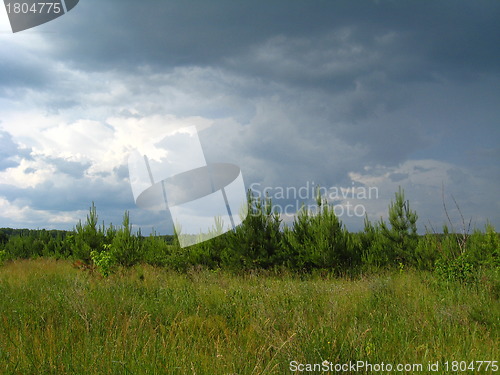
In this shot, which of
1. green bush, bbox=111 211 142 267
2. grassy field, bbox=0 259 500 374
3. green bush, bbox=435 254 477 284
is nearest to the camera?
grassy field, bbox=0 259 500 374

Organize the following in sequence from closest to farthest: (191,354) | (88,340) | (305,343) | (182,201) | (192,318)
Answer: (305,343)
(191,354)
(88,340)
(192,318)
(182,201)

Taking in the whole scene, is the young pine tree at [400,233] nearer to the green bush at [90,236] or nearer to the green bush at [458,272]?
the green bush at [458,272]

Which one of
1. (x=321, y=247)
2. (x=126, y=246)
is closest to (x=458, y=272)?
(x=321, y=247)

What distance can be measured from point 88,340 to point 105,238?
1808cm

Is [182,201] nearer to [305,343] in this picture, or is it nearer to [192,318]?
[192,318]

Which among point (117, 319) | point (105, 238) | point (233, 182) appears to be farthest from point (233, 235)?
point (117, 319)

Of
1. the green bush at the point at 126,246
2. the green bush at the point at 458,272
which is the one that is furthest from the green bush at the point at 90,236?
the green bush at the point at 458,272

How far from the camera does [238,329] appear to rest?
19.7 feet

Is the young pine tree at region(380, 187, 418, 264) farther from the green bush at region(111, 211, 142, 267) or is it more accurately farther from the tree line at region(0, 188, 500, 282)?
the green bush at region(111, 211, 142, 267)

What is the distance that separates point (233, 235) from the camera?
56.3 feet

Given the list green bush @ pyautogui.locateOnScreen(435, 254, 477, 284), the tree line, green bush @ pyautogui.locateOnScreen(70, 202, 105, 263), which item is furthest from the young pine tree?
green bush @ pyautogui.locateOnScreen(70, 202, 105, 263)

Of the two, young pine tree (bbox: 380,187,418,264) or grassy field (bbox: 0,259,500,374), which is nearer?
grassy field (bbox: 0,259,500,374)

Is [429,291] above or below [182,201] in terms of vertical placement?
below

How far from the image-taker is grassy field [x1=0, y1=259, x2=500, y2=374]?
399 centimetres
